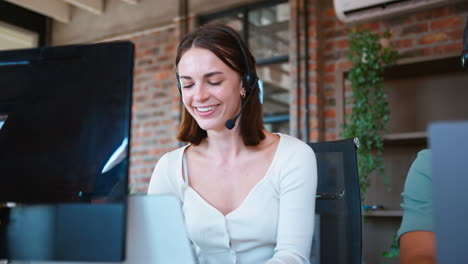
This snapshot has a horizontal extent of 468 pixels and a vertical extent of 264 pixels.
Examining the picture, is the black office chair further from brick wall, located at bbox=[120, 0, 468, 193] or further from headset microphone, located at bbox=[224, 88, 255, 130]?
brick wall, located at bbox=[120, 0, 468, 193]

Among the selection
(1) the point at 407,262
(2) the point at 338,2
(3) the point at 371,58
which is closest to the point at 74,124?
(1) the point at 407,262

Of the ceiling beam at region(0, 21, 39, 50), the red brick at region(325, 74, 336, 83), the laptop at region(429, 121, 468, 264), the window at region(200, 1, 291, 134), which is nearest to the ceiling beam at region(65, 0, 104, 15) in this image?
the ceiling beam at region(0, 21, 39, 50)

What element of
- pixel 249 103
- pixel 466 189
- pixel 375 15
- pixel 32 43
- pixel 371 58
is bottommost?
pixel 466 189

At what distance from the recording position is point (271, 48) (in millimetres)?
3754

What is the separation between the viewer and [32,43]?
469cm

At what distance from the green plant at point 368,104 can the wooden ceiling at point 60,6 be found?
2.45 m

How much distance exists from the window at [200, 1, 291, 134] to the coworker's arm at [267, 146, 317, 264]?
2.32 metres

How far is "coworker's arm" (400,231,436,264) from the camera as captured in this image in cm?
87

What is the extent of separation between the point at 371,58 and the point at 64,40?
11.1 feet

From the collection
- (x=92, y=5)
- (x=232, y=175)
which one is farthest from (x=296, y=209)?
(x=92, y=5)

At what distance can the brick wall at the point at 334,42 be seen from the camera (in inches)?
116

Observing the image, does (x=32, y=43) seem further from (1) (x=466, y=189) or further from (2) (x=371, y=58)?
(1) (x=466, y=189)

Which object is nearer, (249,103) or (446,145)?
(446,145)

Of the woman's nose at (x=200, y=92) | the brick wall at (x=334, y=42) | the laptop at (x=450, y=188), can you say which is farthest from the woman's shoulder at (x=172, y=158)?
the brick wall at (x=334, y=42)
